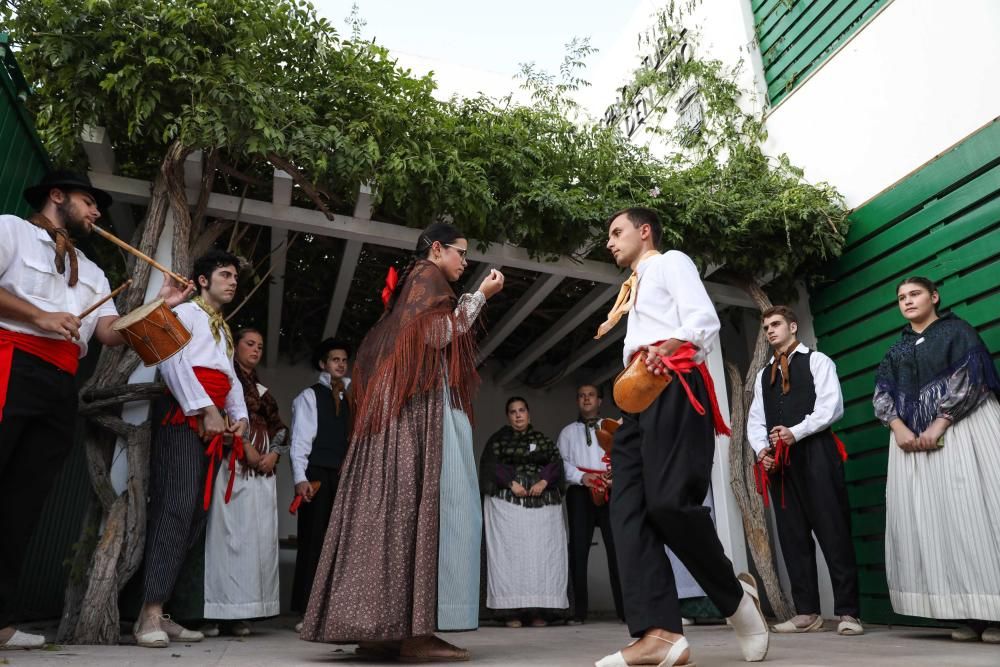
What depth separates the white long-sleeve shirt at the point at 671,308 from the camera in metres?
2.52

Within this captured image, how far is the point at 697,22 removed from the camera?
710cm

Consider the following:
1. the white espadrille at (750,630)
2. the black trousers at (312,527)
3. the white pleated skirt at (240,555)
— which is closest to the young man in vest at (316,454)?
the black trousers at (312,527)

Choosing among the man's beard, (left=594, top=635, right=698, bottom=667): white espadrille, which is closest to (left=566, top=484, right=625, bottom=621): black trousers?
(left=594, top=635, right=698, bottom=667): white espadrille

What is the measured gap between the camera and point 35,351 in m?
2.78

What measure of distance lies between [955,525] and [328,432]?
3508 millimetres

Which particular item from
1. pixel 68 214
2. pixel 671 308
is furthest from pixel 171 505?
pixel 671 308

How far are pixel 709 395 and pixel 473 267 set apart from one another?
3520 millimetres

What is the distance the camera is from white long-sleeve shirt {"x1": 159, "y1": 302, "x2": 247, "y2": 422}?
3465 mm

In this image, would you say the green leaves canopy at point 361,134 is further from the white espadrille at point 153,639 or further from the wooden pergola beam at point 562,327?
the white espadrille at point 153,639

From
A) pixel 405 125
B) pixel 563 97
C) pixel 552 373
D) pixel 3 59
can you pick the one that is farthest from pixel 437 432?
pixel 552 373

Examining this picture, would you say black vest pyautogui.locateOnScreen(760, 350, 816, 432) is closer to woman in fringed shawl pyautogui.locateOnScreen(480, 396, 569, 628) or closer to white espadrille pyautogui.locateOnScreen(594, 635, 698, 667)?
woman in fringed shawl pyautogui.locateOnScreen(480, 396, 569, 628)

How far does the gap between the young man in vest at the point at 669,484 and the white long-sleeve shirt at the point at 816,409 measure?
1.68 metres

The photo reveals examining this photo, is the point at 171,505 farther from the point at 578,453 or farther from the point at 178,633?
the point at 578,453

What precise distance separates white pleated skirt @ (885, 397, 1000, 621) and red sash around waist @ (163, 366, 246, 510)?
3328mm
